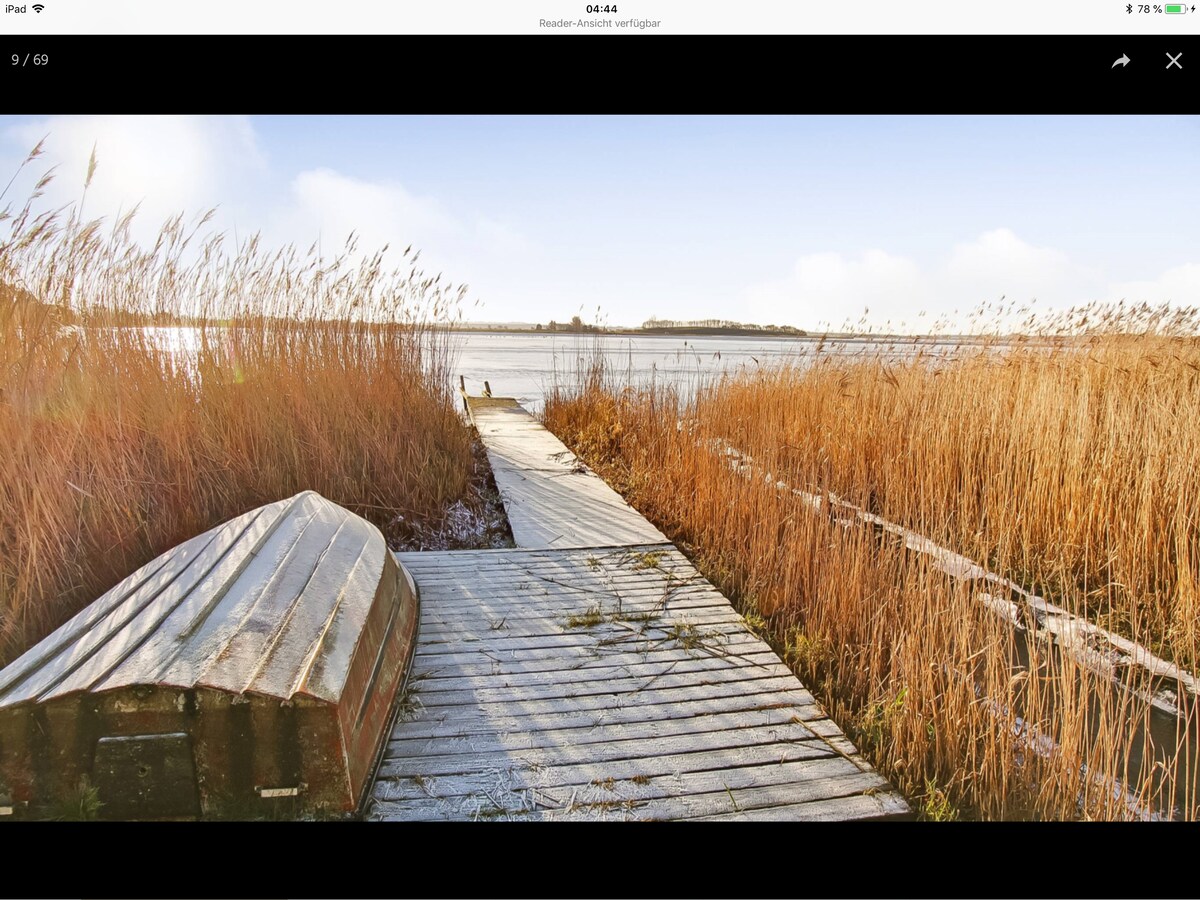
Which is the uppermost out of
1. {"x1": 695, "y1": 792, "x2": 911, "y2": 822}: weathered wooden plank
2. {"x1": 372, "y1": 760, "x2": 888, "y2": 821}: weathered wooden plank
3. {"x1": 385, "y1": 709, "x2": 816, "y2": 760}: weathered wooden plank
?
{"x1": 385, "y1": 709, "x2": 816, "y2": 760}: weathered wooden plank

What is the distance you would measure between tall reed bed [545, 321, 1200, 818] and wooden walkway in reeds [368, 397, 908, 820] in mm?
277

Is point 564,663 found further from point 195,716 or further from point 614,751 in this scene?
point 195,716

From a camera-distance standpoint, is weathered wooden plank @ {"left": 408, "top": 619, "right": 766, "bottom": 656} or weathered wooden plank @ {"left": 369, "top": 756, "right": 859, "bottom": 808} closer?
weathered wooden plank @ {"left": 369, "top": 756, "right": 859, "bottom": 808}

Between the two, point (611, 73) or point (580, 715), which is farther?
point (580, 715)

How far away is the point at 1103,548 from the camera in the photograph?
9.78ft

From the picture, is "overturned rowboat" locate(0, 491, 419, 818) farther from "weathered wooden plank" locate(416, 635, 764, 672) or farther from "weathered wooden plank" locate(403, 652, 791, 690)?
"weathered wooden plank" locate(416, 635, 764, 672)

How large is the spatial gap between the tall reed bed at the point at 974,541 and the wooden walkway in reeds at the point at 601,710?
28 cm

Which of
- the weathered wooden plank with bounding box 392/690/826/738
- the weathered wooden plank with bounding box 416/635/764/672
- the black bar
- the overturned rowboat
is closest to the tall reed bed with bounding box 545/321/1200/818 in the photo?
the weathered wooden plank with bounding box 392/690/826/738

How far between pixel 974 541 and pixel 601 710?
5.48 ft

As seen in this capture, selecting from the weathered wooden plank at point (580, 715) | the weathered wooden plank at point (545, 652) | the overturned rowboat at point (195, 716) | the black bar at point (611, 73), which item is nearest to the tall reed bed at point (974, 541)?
the weathered wooden plank at point (580, 715)

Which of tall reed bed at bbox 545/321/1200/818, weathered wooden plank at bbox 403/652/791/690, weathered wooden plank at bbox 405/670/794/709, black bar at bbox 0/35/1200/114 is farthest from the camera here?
weathered wooden plank at bbox 403/652/791/690

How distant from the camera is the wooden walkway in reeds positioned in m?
1.53

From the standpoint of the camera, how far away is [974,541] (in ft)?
8.55

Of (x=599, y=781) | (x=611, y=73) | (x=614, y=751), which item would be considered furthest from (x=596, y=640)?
(x=611, y=73)
